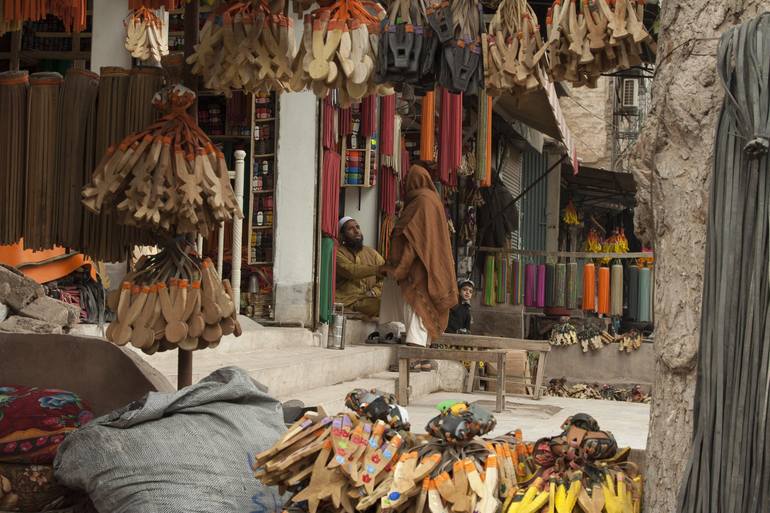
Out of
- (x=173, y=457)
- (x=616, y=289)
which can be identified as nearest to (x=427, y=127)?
(x=616, y=289)

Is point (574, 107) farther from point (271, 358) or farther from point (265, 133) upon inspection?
point (271, 358)

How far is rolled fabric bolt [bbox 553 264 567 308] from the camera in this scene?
1568 centimetres

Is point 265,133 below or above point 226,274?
above

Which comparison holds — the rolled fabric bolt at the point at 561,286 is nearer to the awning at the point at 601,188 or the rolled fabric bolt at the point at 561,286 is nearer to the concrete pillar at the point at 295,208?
the awning at the point at 601,188

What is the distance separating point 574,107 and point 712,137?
66.3ft

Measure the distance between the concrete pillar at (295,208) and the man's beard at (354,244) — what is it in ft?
3.98

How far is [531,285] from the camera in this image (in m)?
15.7

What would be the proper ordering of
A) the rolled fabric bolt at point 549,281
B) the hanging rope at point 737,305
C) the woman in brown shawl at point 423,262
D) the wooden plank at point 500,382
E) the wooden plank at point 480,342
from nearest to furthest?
the hanging rope at point 737,305 → the wooden plank at point 500,382 → the woman in brown shawl at point 423,262 → the wooden plank at point 480,342 → the rolled fabric bolt at point 549,281

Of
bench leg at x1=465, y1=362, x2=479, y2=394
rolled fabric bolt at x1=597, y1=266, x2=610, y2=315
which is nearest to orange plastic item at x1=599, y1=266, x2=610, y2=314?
rolled fabric bolt at x1=597, y1=266, x2=610, y2=315

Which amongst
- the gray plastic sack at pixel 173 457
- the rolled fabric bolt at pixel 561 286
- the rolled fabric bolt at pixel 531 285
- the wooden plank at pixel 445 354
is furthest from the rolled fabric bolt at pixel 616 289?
the gray plastic sack at pixel 173 457

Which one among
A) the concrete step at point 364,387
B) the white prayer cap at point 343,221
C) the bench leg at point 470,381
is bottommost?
the bench leg at point 470,381

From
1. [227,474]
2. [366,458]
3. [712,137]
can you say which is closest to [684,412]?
[712,137]

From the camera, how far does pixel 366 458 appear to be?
3123 mm

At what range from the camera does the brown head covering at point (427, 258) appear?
8.94 m
